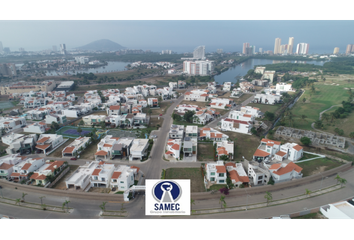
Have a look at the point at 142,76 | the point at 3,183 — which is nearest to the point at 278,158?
the point at 3,183

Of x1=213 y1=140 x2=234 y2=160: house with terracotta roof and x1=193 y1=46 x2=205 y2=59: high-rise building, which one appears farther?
x1=193 y1=46 x2=205 y2=59: high-rise building

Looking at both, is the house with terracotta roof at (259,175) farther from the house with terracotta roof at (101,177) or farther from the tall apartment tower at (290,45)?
the tall apartment tower at (290,45)

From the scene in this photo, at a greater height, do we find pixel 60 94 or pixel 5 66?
pixel 5 66

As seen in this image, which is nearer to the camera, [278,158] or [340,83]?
[278,158]

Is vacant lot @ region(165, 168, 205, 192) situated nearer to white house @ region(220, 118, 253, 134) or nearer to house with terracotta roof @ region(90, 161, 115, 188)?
house with terracotta roof @ region(90, 161, 115, 188)

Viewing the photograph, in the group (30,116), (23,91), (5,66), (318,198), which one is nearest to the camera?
(318,198)

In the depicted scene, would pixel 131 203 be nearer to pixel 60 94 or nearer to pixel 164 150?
pixel 164 150

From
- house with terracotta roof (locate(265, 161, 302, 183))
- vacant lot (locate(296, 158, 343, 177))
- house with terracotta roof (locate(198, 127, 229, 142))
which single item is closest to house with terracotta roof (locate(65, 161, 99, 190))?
house with terracotta roof (locate(198, 127, 229, 142))

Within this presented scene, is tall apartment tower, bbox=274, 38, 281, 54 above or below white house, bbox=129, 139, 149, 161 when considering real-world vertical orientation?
above
